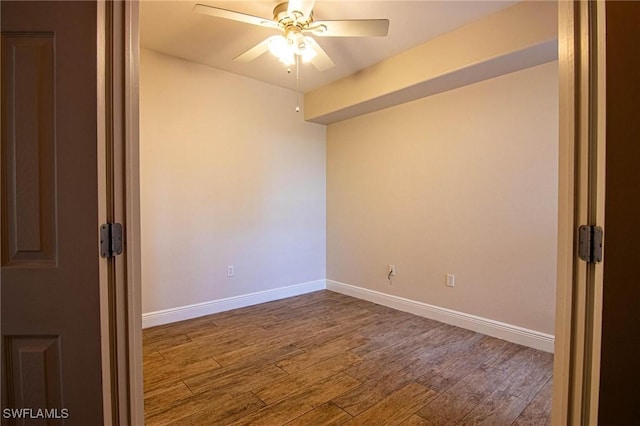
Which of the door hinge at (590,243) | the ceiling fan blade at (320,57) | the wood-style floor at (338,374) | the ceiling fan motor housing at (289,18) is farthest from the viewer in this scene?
the ceiling fan blade at (320,57)

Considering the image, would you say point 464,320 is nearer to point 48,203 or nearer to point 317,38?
point 317,38

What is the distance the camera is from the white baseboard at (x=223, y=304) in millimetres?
3148

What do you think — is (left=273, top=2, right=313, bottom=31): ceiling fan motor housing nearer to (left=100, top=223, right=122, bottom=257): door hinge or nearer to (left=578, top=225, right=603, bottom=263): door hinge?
(left=100, top=223, right=122, bottom=257): door hinge

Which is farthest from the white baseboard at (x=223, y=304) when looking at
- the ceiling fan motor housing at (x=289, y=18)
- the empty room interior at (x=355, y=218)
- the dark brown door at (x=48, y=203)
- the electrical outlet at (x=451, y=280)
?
the ceiling fan motor housing at (x=289, y=18)

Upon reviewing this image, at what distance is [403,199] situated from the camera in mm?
3615

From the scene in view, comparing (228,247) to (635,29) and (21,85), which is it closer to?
(21,85)

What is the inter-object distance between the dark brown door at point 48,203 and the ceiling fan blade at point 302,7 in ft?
4.63

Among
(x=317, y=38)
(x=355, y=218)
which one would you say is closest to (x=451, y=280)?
(x=355, y=218)

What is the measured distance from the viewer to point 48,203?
0.84 meters

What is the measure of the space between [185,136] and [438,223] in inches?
112

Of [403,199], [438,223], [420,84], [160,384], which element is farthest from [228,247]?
[420,84]

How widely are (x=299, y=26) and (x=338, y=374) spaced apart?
2.51 metres

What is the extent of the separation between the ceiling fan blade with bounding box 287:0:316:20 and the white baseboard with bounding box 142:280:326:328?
296 centimetres

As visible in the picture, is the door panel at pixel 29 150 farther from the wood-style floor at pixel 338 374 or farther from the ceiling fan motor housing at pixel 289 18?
the ceiling fan motor housing at pixel 289 18
